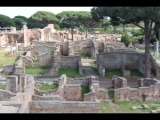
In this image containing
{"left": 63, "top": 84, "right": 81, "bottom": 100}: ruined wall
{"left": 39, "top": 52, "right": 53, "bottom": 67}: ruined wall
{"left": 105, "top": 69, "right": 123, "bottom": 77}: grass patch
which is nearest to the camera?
{"left": 63, "top": 84, "right": 81, "bottom": 100}: ruined wall

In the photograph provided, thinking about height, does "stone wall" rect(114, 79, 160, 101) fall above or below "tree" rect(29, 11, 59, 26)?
below

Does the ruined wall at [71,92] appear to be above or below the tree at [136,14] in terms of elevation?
below

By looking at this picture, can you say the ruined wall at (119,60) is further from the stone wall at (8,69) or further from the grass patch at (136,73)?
the stone wall at (8,69)

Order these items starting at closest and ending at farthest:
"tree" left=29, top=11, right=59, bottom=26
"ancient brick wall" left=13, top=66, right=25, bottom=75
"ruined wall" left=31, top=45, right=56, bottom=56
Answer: "ancient brick wall" left=13, top=66, right=25, bottom=75 → "ruined wall" left=31, top=45, right=56, bottom=56 → "tree" left=29, top=11, right=59, bottom=26

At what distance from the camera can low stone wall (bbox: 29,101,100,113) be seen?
1173 cm

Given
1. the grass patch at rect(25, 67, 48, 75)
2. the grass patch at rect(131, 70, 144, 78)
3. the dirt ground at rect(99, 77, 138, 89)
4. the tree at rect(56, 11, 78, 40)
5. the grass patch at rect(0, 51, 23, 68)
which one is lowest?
the dirt ground at rect(99, 77, 138, 89)

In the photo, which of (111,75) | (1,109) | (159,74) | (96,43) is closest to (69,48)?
(96,43)

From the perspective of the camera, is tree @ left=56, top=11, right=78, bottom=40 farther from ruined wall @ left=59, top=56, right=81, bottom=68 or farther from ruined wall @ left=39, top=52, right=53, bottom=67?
ruined wall @ left=59, top=56, right=81, bottom=68

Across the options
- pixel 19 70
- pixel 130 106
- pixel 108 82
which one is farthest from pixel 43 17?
pixel 130 106

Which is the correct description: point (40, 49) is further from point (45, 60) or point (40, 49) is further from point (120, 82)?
point (120, 82)

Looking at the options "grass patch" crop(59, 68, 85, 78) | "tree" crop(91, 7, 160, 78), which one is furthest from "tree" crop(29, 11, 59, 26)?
"tree" crop(91, 7, 160, 78)

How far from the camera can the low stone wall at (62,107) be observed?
1173 cm

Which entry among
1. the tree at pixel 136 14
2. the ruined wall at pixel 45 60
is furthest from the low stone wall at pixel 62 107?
the ruined wall at pixel 45 60
